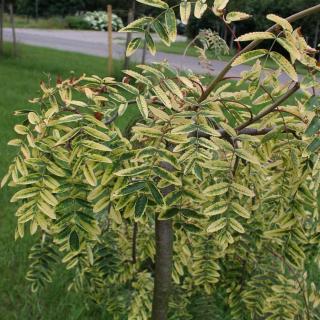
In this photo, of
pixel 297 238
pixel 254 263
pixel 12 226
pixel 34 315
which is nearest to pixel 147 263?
pixel 254 263

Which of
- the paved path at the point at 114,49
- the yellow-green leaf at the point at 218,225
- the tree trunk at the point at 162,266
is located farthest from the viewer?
the paved path at the point at 114,49

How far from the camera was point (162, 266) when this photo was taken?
1904 millimetres

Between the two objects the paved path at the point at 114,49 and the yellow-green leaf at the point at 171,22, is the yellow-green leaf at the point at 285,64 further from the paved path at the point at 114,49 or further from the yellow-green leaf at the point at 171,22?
the paved path at the point at 114,49

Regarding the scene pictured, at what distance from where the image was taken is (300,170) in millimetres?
1685

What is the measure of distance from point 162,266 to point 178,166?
59 cm

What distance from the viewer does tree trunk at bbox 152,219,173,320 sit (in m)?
1.85

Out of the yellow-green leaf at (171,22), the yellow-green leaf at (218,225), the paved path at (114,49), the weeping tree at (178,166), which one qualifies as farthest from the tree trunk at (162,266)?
the paved path at (114,49)

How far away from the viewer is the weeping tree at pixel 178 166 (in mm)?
1418

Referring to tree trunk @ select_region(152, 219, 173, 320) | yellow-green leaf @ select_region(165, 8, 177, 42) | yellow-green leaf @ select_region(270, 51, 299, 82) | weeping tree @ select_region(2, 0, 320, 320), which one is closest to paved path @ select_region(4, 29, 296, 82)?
weeping tree @ select_region(2, 0, 320, 320)

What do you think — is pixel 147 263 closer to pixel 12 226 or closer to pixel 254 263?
pixel 254 263

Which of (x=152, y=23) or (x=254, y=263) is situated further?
(x=254, y=263)

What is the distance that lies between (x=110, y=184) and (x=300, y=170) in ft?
1.84

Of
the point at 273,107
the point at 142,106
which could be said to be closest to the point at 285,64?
the point at 273,107

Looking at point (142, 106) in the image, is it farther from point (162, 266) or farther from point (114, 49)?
point (114, 49)
